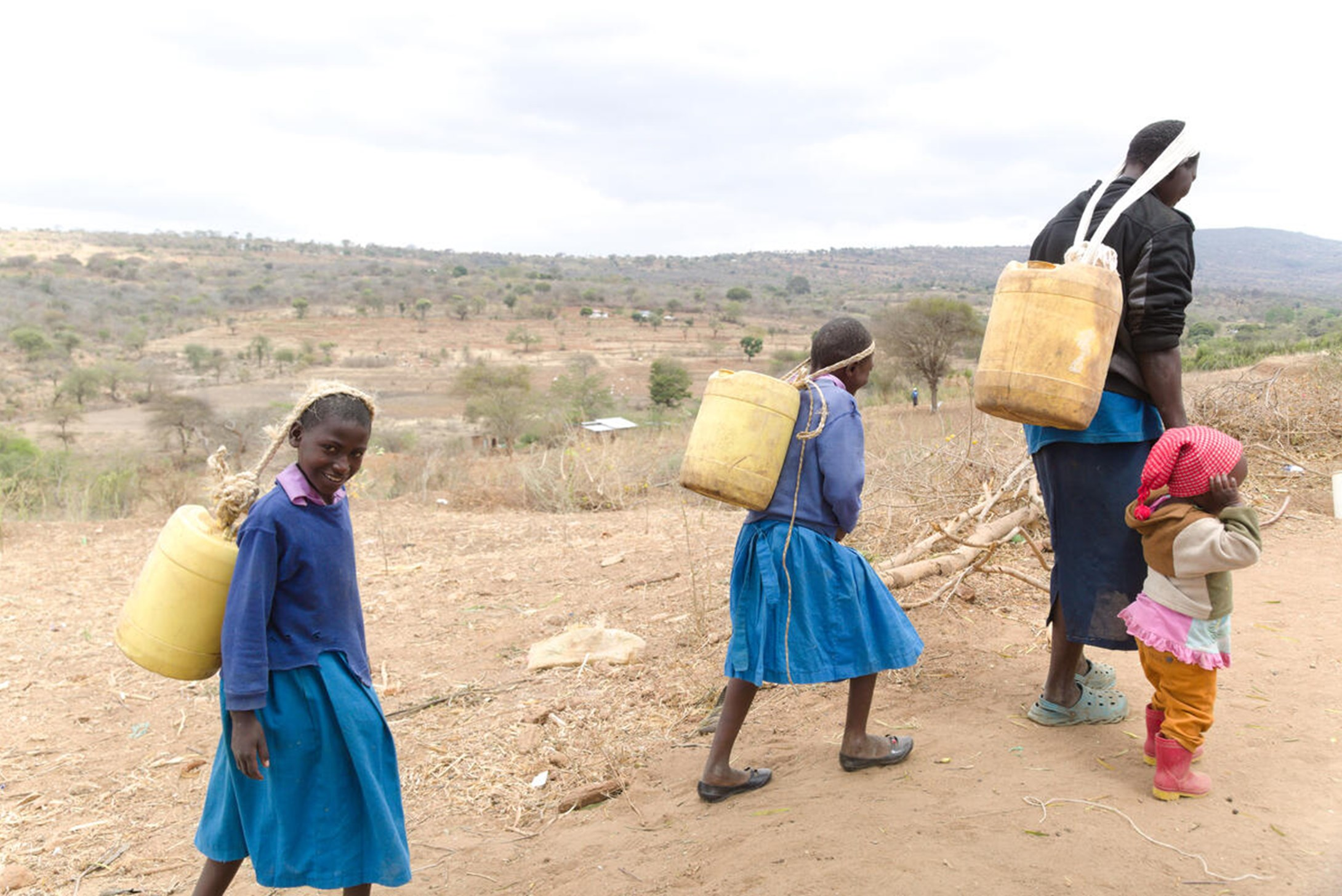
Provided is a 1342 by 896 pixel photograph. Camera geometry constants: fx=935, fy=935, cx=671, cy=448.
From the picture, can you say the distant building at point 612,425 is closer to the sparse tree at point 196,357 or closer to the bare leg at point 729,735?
the bare leg at point 729,735

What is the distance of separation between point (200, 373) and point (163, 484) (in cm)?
2295

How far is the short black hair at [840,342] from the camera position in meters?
2.67

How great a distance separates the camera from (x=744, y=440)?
8.35 feet

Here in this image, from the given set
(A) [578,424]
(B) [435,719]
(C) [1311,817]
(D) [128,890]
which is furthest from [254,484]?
(A) [578,424]

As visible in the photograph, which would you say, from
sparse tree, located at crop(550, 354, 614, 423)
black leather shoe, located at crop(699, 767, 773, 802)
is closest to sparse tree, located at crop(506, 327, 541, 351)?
sparse tree, located at crop(550, 354, 614, 423)

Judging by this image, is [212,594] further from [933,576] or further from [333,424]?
[933,576]

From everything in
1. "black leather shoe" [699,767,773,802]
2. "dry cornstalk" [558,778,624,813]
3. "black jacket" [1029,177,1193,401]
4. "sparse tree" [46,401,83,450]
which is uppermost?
"black jacket" [1029,177,1193,401]

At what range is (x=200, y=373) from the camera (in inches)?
1215

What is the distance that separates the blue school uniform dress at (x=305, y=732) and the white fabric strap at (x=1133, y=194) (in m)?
1.99

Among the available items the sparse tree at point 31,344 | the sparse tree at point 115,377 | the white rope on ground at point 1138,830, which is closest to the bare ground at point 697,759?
the white rope on ground at point 1138,830

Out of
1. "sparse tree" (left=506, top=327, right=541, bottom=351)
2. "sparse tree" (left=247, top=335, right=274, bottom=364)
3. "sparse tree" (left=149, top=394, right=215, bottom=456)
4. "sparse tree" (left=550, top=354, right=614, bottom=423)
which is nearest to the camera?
"sparse tree" (left=149, top=394, right=215, bottom=456)

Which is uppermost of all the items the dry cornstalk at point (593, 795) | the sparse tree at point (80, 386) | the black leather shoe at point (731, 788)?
the black leather shoe at point (731, 788)

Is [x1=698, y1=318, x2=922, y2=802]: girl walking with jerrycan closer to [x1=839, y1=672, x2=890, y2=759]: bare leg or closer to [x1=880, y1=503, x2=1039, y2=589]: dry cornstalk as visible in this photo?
[x1=839, y1=672, x2=890, y2=759]: bare leg

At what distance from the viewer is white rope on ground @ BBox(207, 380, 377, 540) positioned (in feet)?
7.02
